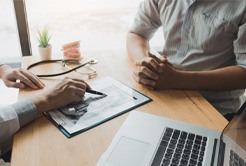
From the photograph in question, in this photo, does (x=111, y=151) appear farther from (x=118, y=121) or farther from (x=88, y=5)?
(x=88, y=5)

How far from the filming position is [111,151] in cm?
71

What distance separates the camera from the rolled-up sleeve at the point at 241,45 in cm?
107

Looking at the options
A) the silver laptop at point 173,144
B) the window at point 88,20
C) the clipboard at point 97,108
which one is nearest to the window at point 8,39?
the window at point 88,20

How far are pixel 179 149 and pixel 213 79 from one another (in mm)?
474

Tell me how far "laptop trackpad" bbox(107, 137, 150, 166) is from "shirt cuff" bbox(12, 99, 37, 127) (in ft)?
1.01

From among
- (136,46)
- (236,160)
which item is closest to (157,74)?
(136,46)

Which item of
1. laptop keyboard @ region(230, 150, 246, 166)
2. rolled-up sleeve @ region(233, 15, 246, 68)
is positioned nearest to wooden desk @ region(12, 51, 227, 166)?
laptop keyboard @ region(230, 150, 246, 166)

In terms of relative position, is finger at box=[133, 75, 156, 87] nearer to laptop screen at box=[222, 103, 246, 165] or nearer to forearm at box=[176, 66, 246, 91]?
forearm at box=[176, 66, 246, 91]

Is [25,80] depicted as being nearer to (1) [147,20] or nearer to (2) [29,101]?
(2) [29,101]

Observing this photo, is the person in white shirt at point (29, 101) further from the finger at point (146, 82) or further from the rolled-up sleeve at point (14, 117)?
the finger at point (146, 82)

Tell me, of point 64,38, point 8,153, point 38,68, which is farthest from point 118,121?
point 64,38

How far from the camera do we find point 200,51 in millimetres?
1195

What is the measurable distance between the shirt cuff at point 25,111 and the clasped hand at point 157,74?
46 centimetres

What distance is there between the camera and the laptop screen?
0.67m
